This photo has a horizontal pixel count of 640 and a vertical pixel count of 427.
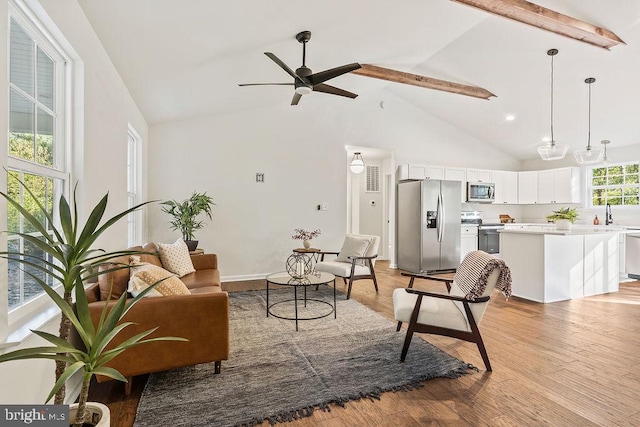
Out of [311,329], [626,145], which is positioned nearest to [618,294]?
[626,145]

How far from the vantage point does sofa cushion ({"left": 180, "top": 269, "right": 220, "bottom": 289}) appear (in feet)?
11.0

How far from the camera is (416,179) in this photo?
6.58 meters

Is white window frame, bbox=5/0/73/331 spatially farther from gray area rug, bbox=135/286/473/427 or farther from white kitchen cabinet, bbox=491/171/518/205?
white kitchen cabinet, bbox=491/171/518/205

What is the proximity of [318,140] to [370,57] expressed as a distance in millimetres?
1884

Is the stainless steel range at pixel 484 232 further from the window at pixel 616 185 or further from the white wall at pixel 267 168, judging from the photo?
the window at pixel 616 185

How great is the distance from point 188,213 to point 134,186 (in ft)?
2.46

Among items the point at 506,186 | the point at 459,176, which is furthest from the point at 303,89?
the point at 506,186

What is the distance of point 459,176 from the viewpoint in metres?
6.98

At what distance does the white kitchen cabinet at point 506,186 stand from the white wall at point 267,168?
2350 millimetres

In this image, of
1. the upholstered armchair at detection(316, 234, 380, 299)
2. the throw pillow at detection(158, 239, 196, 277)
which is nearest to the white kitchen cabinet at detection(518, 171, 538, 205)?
the upholstered armchair at detection(316, 234, 380, 299)

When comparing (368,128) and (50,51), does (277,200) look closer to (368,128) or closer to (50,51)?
(368,128)

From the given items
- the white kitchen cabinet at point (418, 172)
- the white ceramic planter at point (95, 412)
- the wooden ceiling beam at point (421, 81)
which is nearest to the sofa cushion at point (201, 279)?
the white ceramic planter at point (95, 412)

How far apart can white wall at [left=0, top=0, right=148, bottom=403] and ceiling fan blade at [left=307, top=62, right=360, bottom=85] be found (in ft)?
5.74

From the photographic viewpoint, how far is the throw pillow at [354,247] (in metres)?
4.79
